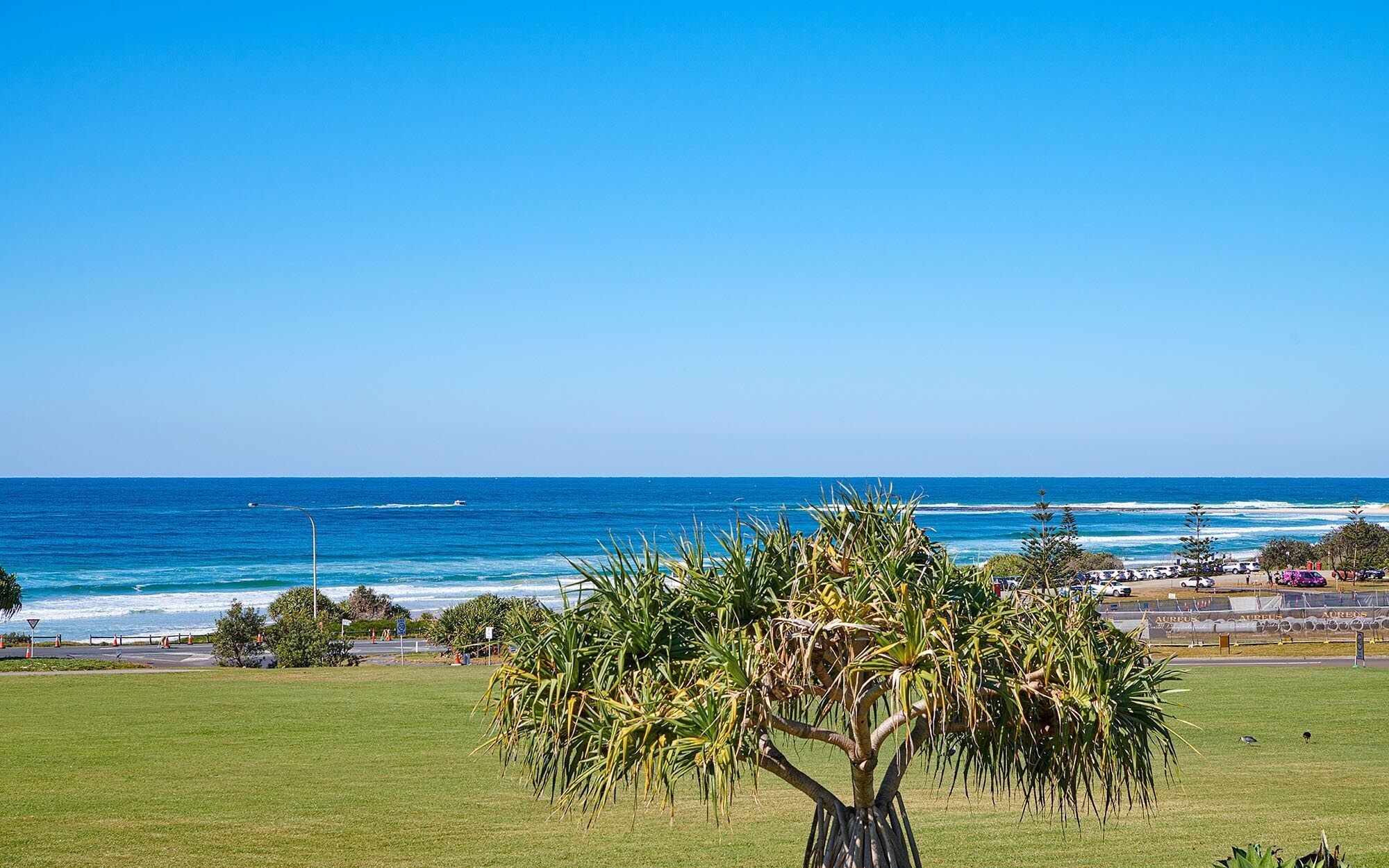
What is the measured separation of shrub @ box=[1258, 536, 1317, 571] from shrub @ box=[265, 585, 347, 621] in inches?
2703

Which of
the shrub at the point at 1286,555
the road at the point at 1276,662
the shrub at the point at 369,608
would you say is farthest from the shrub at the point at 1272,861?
the shrub at the point at 1286,555

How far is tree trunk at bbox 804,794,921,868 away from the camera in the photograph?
8.70m

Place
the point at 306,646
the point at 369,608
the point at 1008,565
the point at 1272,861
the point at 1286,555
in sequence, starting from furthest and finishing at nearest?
the point at 1286,555 < the point at 1008,565 < the point at 369,608 < the point at 306,646 < the point at 1272,861

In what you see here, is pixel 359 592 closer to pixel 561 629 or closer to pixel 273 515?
pixel 561 629

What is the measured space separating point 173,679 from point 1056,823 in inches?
1229

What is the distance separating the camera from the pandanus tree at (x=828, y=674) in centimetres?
807

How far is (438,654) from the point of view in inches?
1977

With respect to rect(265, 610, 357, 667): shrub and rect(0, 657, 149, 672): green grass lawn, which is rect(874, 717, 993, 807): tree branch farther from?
rect(0, 657, 149, 672): green grass lawn

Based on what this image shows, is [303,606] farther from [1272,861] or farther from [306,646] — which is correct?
[1272,861]

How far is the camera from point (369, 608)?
7150 centimetres

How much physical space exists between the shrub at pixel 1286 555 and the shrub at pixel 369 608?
6482 cm

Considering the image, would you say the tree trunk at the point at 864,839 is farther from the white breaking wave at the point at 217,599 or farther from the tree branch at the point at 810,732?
the white breaking wave at the point at 217,599

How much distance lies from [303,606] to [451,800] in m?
45.6

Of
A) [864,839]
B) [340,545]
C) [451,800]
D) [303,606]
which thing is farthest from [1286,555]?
[864,839]
